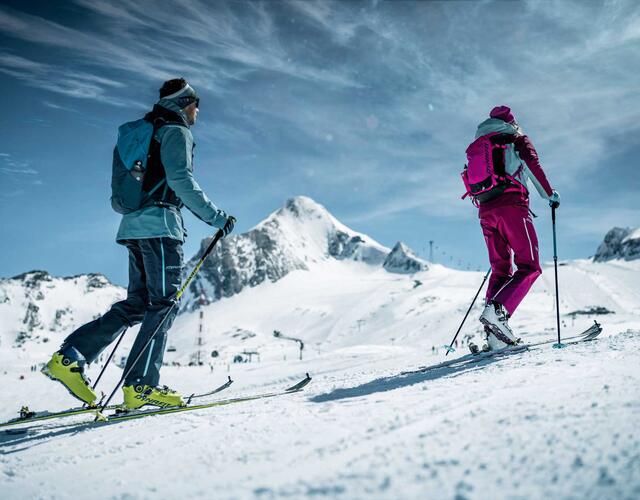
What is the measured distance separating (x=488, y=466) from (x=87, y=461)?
213 cm

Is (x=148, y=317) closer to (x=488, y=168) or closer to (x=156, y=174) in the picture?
(x=156, y=174)

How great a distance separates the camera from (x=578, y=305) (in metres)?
58.6

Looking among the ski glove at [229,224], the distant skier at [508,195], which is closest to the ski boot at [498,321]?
the distant skier at [508,195]

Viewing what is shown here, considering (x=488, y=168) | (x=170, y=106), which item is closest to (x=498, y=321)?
(x=488, y=168)

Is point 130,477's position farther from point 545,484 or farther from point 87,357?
point 87,357

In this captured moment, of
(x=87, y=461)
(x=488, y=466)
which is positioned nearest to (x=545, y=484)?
(x=488, y=466)

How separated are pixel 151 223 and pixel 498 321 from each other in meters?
4.00

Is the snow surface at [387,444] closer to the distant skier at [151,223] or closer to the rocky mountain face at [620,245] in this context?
the distant skier at [151,223]

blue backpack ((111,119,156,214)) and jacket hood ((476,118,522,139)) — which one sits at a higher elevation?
jacket hood ((476,118,522,139))

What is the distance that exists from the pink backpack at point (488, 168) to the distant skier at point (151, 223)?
10.4 ft

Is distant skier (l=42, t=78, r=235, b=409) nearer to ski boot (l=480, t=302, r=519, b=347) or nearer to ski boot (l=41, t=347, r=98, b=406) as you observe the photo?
ski boot (l=41, t=347, r=98, b=406)

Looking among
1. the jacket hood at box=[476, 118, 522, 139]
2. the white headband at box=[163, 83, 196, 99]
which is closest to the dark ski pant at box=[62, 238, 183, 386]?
the white headband at box=[163, 83, 196, 99]

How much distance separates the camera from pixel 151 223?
12.8 ft

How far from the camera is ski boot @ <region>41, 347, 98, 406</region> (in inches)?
144
